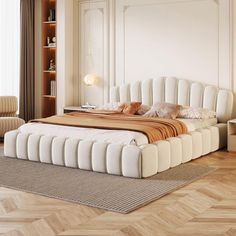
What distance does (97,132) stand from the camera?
513cm

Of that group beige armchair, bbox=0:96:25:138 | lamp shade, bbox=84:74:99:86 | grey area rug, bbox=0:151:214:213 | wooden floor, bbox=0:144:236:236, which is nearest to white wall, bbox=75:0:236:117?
lamp shade, bbox=84:74:99:86

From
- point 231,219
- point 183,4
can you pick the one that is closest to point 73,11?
point 183,4

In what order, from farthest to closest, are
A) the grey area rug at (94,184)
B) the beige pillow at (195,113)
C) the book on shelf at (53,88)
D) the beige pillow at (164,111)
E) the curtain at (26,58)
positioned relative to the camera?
the book on shelf at (53,88) < the curtain at (26,58) < the beige pillow at (195,113) < the beige pillow at (164,111) < the grey area rug at (94,184)

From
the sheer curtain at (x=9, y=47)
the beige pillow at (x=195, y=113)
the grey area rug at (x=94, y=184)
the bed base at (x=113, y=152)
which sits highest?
the sheer curtain at (x=9, y=47)

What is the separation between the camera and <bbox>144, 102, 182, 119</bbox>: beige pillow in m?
6.11

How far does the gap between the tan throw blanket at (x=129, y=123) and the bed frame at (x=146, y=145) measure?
0.11 metres

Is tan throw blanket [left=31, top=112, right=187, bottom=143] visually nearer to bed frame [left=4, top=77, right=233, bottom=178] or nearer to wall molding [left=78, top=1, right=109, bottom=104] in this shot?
bed frame [left=4, top=77, right=233, bottom=178]

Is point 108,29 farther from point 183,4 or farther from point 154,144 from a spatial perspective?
point 154,144

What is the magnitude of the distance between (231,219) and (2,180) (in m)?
2.25

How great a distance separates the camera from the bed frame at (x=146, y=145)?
187 inches

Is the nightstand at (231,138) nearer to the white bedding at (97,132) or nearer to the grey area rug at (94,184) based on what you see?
the white bedding at (97,132)

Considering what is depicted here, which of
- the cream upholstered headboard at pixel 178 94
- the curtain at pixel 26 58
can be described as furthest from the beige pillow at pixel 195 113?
the curtain at pixel 26 58

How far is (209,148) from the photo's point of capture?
5996 mm

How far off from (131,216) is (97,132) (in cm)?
173
